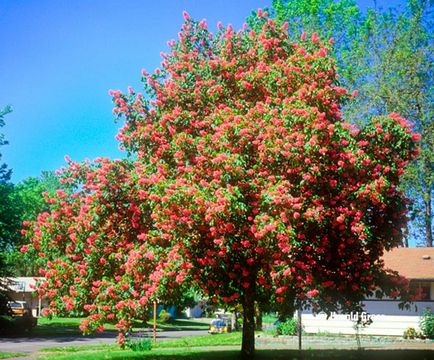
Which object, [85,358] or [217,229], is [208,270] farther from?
[85,358]

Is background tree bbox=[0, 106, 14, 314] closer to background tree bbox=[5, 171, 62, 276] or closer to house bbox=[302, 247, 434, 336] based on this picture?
background tree bbox=[5, 171, 62, 276]

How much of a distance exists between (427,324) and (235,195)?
71.0ft

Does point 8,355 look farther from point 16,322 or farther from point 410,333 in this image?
point 410,333

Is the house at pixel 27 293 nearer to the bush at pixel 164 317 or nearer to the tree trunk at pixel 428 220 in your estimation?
the bush at pixel 164 317

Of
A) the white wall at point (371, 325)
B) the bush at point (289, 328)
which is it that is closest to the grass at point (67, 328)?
the bush at point (289, 328)

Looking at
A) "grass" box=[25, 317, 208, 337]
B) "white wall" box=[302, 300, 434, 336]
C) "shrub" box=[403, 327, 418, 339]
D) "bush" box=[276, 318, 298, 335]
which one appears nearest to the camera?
"shrub" box=[403, 327, 418, 339]

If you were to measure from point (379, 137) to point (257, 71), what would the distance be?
14.0 feet

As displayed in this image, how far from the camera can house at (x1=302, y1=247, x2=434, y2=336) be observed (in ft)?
99.9

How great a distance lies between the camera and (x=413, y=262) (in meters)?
A: 33.3

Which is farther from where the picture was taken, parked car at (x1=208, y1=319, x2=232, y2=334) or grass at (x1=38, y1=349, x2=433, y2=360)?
parked car at (x1=208, y1=319, x2=232, y2=334)

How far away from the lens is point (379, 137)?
1513cm

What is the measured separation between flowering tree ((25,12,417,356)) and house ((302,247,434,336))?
50.1 ft

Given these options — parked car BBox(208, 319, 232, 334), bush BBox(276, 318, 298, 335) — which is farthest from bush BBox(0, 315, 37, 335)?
bush BBox(276, 318, 298, 335)

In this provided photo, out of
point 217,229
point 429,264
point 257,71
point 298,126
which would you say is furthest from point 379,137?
point 429,264
